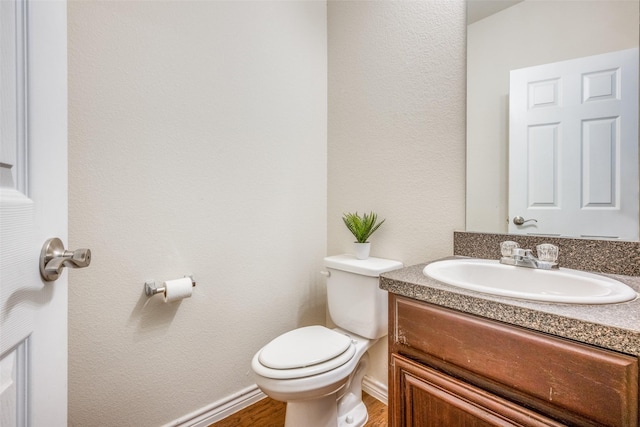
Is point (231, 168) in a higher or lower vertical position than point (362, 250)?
higher

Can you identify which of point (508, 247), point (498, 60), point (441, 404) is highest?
point (498, 60)

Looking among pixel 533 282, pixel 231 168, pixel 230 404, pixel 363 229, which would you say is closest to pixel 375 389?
pixel 230 404

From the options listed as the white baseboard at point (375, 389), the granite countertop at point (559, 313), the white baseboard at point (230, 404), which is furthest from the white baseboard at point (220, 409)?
the granite countertop at point (559, 313)

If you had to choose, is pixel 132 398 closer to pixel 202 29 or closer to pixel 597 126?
pixel 202 29

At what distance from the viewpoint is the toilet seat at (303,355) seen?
3.65 feet

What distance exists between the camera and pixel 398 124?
59.7 inches

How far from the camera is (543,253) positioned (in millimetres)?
1004

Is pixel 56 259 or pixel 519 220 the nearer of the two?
pixel 56 259

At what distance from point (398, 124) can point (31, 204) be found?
1416mm

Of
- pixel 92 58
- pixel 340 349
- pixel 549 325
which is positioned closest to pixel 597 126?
pixel 549 325

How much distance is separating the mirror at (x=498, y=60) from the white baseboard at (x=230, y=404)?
1.00m

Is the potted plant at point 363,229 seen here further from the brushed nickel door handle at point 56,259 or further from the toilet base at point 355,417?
the brushed nickel door handle at point 56,259

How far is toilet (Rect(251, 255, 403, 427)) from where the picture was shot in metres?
1.10

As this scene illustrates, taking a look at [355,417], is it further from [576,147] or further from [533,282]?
[576,147]
